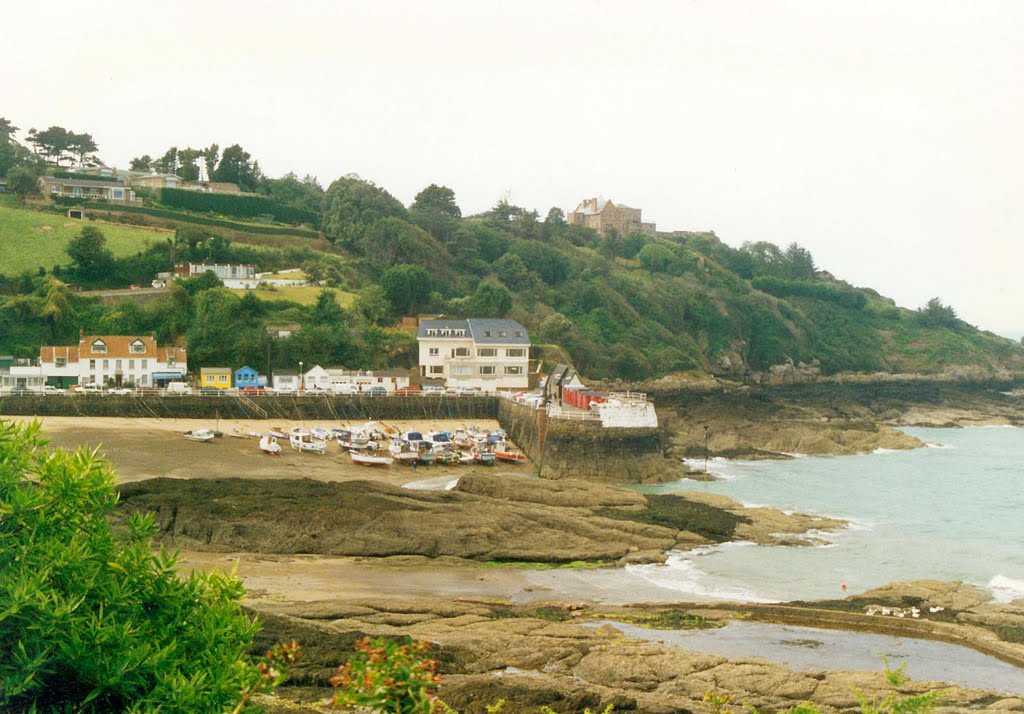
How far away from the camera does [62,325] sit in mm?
53000

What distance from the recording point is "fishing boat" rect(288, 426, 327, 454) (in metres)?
40.7

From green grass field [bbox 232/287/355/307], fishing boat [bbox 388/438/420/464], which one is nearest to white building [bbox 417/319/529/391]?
green grass field [bbox 232/287/355/307]

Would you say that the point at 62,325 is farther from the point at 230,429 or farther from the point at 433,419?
the point at 433,419

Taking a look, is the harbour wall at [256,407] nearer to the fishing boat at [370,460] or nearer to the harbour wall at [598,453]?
the fishing boat at [370,460]

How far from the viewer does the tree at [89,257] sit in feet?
195

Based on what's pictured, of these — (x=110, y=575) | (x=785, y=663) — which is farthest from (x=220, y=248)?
(x=110, y=575)

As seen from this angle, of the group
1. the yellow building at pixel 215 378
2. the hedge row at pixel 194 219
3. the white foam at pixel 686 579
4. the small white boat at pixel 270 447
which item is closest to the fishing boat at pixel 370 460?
the small white boat at pixel 270 447

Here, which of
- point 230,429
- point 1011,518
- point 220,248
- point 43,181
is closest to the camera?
point 1011,518

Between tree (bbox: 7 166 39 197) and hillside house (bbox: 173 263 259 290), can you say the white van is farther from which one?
tree (bbox: 7 166 39 197)

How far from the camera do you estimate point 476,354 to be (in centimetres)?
5622

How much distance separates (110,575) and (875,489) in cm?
3720

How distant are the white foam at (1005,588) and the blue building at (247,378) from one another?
36.7 m

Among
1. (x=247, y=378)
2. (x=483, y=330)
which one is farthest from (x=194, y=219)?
(x=483, y=330)

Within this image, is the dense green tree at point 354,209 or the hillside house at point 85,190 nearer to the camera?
the hillside house at point 85,190
